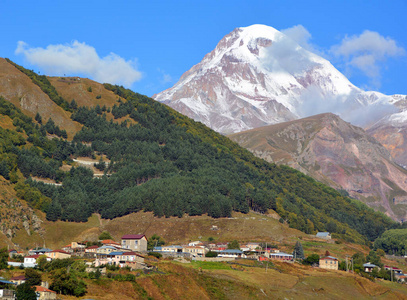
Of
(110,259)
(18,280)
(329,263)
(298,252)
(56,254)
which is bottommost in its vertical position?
(18,280)

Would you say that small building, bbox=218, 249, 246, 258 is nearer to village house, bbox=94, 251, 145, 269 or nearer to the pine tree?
the pine tree

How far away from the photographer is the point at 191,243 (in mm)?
→ 150375

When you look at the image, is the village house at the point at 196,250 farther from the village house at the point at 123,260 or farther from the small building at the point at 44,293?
the small building at the point at 44,293

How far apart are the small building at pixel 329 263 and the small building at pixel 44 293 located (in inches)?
2909

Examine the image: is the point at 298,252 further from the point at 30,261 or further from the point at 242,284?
the point at 30,261

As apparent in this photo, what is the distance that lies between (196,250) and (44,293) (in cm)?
6208

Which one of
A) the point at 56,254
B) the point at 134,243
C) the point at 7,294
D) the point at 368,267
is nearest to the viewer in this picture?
the point at 7,294

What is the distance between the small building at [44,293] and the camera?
252 feet

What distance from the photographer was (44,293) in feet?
254

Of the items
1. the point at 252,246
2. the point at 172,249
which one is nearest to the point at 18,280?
the point at 172,249

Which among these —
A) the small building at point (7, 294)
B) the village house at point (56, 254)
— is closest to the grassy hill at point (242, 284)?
the small building at point (7, 294)

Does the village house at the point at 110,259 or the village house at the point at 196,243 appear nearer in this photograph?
the village house at the point at 110,259

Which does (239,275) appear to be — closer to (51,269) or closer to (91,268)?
(91,268)

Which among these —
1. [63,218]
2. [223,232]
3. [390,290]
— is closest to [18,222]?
[63,218]
